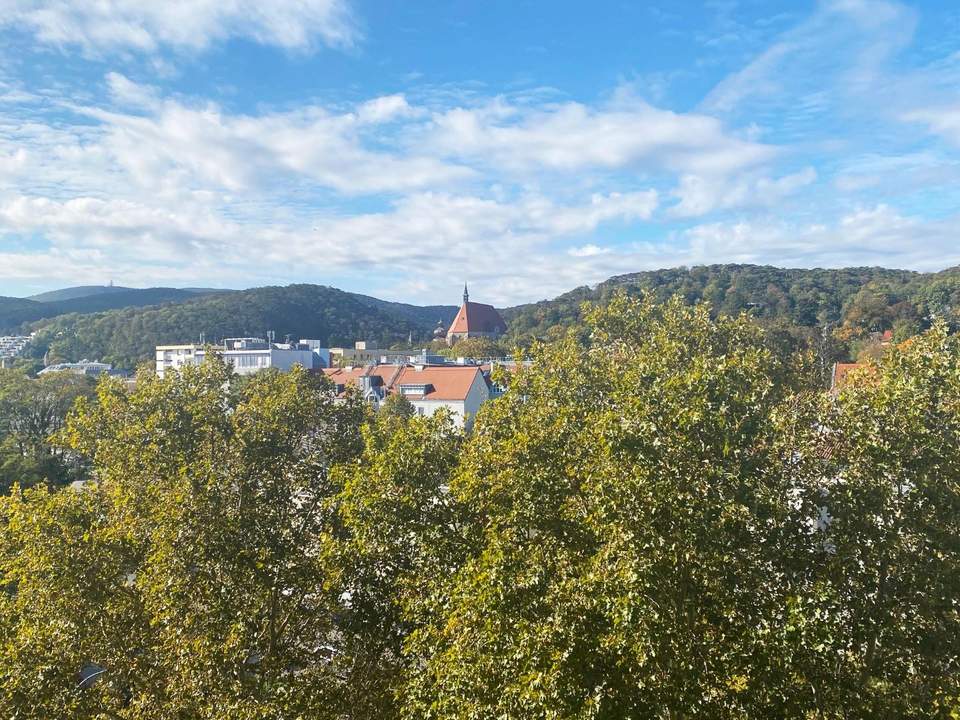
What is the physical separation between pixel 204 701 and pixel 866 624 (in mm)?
9477

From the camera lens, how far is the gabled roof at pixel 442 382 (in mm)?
58719

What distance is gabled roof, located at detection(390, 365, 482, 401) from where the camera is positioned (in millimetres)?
58719

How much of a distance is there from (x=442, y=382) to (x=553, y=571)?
51.0m

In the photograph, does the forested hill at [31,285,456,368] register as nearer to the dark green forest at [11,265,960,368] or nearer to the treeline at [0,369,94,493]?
the dark green forest at [11,265,960,368]

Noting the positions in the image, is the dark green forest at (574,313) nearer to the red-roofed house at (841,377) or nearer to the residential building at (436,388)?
the residential building at (436,388)

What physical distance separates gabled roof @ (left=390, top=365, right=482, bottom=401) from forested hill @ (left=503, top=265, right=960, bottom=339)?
18245 mm

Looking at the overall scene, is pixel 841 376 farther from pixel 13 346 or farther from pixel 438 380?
pixel 13 346

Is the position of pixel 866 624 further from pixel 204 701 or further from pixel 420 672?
→ pixel 204 701

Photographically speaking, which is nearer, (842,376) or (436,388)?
(842,376)

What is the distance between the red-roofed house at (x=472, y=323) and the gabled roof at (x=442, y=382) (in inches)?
2769

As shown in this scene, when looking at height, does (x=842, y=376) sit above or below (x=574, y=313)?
below

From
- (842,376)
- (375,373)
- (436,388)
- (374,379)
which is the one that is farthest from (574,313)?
(842,376)

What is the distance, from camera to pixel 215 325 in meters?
153

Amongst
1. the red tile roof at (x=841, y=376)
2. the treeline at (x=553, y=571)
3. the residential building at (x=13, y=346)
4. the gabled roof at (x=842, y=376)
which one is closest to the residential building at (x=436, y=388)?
the red tile roof at (x=841, y=376)
